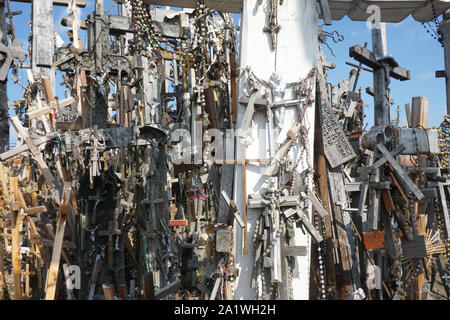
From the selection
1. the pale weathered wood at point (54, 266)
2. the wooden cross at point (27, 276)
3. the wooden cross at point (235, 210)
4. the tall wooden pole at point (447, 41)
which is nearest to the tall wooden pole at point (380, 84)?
the tall wooden pole at point (447, 41)

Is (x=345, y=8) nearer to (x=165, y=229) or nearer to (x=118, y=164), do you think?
(x=165, y=229)

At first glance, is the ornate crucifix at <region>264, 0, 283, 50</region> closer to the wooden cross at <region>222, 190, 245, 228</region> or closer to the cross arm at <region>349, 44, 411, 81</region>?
the wooden cross at <region>222, 190, 245, 228</region>

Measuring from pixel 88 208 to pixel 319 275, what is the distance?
323 centimetres

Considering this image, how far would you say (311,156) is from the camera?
209 inches

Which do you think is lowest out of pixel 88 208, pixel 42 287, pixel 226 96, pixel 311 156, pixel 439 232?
pixel 42 287

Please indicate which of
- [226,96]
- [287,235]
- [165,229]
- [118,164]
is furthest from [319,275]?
[118,164]

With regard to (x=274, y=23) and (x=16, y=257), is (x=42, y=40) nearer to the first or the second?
(x=16, y=257)

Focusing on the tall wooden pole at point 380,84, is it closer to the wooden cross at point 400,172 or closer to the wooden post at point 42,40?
the wooden cross at point 400,172

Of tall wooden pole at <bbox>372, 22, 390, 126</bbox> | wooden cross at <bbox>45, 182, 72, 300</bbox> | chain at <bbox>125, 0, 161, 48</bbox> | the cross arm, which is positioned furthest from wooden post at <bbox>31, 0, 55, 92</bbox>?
tall wooden pole at <bbox>372, 22, 390, 126</bbox>

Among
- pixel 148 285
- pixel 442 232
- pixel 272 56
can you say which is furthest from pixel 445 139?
pixel 148 285

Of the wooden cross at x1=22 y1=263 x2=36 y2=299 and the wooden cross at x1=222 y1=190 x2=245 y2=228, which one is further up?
the wooden cross at x1=222 y1=190 x2=245 y2=228
